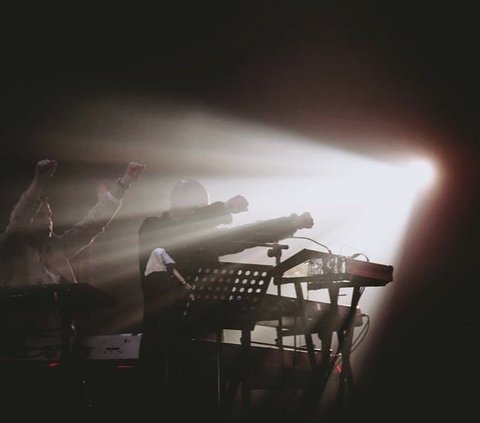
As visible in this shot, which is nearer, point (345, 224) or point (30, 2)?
point (30, 2)

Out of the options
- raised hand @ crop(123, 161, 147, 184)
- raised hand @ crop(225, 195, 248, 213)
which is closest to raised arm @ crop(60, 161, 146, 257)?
raised hand @ crop(123, 161, 147, 184)

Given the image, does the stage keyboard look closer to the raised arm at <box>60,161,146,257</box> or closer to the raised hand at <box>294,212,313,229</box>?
the raised hand at <box>294,212,313,229</box>

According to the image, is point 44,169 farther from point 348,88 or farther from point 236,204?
point 348,88

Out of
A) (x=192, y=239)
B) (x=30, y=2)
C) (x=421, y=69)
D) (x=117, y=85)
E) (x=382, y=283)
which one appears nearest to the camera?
(x=192, y=239)

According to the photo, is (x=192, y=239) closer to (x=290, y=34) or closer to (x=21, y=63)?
(x=21, y=63)

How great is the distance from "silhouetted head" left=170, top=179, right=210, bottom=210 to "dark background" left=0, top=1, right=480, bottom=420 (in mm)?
1666

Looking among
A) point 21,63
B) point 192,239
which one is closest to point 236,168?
point 21,63

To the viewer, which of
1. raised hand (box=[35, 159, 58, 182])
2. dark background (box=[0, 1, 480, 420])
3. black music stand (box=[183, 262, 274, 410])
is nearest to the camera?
black music stand (box=[183, 262, 274, 410])

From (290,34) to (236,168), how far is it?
1319mm

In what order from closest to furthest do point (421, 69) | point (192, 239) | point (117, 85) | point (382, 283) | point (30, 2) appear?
point (192, 239) → point (382, 283) → point (30, 2) → point (117, 85) → point (421, 69)

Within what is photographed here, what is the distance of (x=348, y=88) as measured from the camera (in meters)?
5.36

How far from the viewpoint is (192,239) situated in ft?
8.48

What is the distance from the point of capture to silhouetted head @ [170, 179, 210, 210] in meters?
3.24

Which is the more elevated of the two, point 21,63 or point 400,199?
point 21,63
